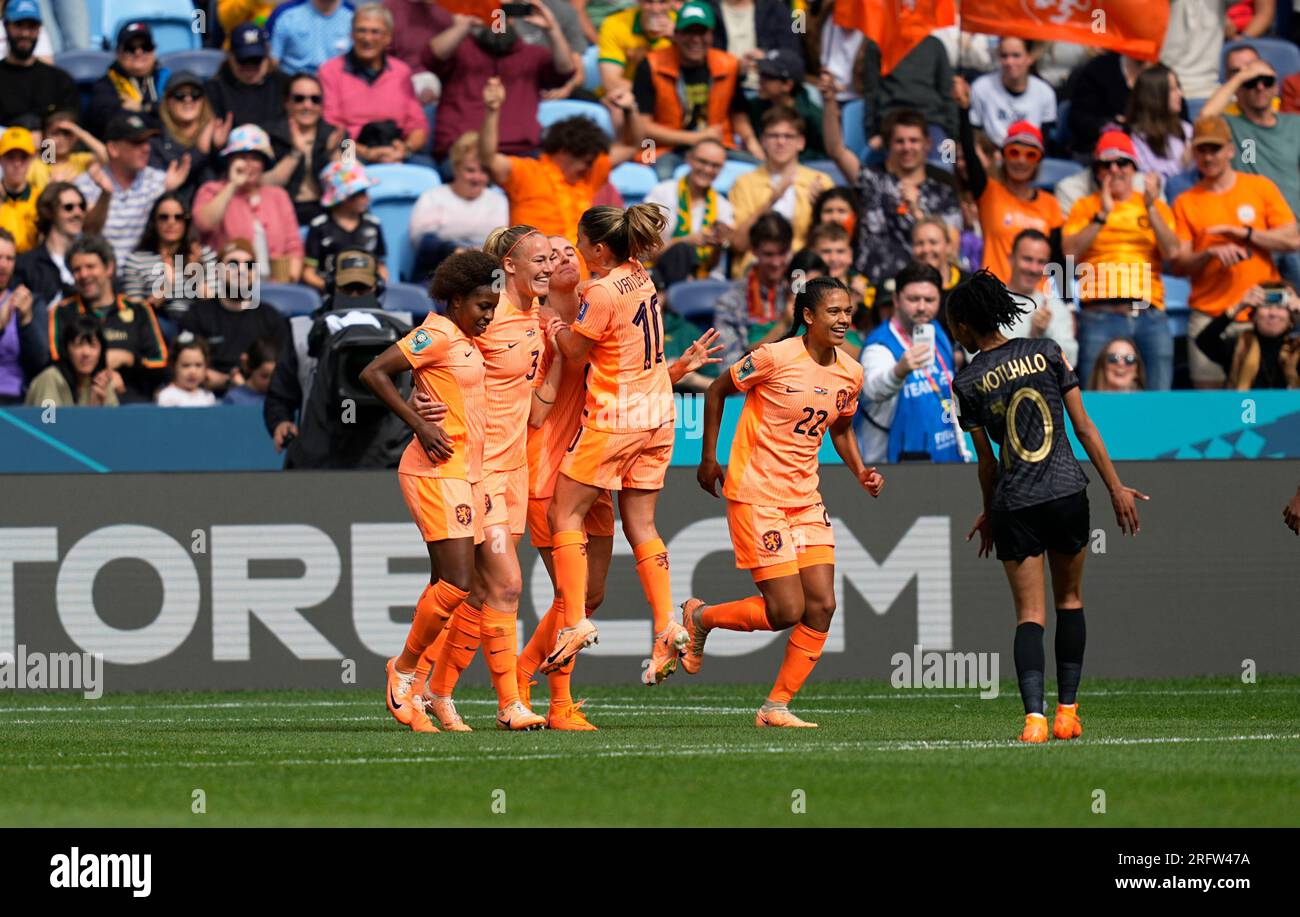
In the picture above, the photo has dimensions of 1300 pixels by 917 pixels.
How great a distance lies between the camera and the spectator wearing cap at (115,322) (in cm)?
1458

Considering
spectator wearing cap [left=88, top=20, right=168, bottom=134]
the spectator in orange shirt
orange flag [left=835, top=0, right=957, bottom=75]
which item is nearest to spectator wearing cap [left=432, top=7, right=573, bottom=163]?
the spectator in orange shirt

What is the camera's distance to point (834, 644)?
13.3 m

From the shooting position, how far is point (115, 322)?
14711 millimetres

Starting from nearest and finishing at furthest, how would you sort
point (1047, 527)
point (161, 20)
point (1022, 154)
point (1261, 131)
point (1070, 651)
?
point (1047, 527) → point (1070, 651) → point (1022, 154) → point (1261, 131) → point (161, 20)

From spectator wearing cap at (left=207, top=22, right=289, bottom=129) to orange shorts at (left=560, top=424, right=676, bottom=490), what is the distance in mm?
7524

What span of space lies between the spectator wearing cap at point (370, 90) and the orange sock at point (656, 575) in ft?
25.0

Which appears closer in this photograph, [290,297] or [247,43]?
[290,297]

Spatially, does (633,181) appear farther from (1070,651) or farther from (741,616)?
(1070,651)

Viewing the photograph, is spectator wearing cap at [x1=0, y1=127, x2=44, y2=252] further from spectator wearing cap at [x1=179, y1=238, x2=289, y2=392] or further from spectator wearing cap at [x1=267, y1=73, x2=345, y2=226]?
spectator wearing cap at [x1=267, y1=73, x2=345, y2=226]

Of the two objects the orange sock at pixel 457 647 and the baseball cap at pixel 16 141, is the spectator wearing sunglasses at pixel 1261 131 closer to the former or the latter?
the baseball cap at pixel 16 141

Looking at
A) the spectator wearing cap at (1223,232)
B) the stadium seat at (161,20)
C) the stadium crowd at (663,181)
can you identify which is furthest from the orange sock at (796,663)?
the stadium seat at (161,20)

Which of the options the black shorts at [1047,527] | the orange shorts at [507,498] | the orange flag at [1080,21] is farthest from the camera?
the orange flag at [1080,21]

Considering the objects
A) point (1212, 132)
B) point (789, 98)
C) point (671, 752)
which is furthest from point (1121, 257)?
point (671, 752)

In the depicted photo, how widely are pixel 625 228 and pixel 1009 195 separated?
7.16 meters
